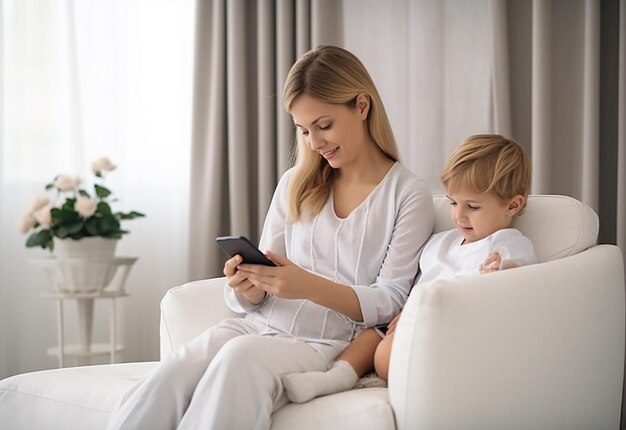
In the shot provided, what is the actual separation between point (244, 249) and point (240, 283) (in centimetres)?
13

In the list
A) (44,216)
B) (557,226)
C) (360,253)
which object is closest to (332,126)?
(360,253)

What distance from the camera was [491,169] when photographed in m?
1.73

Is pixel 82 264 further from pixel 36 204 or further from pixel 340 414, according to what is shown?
pixel 340 414

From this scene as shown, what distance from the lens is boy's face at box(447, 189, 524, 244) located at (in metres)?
1.73

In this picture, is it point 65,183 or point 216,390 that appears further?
point 65,183

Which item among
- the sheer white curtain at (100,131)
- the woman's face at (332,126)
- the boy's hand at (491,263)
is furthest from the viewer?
the sheer white curtain at (100,131)

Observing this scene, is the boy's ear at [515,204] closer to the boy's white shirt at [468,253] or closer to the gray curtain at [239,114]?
the boy's white shirt at [468,253]

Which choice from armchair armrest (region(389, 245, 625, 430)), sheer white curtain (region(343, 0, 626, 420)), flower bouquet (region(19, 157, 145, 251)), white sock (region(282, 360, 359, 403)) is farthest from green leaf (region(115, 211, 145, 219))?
armchair armrest (region(389, 245, 625, 430))

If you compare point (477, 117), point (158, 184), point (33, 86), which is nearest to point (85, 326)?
point (158, 184)

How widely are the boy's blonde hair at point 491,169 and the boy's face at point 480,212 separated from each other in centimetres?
1

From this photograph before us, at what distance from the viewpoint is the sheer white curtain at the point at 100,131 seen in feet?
11.5

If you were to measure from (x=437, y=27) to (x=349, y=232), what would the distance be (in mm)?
1444

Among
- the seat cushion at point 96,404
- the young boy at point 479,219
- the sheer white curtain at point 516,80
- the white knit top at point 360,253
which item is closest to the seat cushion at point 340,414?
the seat cushion at point 96,404

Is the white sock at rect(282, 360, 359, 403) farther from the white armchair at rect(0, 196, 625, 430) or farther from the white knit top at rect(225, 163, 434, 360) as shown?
the white knit top at rect(225, 163, 434, 360)
